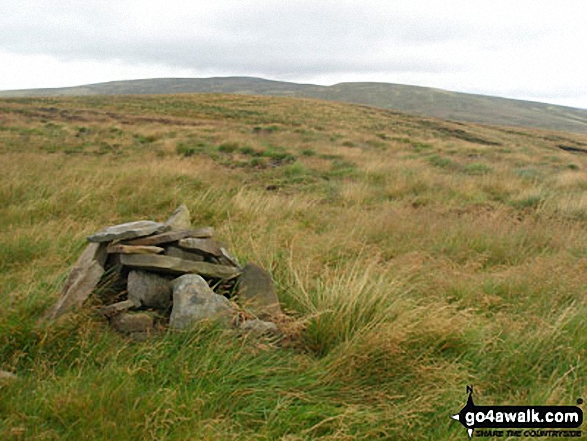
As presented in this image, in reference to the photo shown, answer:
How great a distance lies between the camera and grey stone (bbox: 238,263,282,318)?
3035 mm

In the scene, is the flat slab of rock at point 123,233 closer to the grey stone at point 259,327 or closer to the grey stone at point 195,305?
the grey stone at point 195,305

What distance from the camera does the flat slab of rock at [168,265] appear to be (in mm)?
3006

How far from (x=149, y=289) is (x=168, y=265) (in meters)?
0.21

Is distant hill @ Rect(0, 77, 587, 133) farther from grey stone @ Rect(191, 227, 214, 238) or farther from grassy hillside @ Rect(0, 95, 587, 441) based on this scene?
grey stone @ Rect(191, 227, 214, 238)

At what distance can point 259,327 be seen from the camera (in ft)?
9.09

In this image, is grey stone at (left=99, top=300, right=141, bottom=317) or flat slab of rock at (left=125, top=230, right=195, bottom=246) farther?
flat slab of rock at (left=125, top=230, right=195, bottom=246)

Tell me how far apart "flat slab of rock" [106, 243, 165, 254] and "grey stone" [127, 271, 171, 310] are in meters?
0.15

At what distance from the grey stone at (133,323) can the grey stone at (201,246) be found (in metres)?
0.71

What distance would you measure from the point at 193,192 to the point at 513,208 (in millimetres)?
5904

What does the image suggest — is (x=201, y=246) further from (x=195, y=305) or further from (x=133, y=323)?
(x=133, y=323)

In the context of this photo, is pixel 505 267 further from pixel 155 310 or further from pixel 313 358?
pixel 155 310

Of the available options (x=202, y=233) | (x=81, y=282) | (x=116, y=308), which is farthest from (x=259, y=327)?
(x=81, y=282)

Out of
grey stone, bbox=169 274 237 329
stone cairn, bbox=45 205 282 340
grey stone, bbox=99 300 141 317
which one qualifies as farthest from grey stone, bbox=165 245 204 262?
grey stone, bbox=99 300 141 317

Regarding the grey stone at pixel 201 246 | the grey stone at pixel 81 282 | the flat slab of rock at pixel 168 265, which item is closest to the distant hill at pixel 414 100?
the grey stone at pixel 201 246
